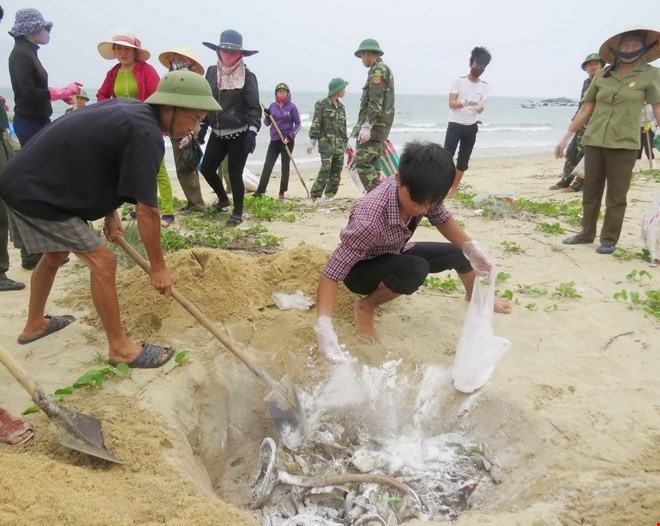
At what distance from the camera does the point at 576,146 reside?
7332 mm

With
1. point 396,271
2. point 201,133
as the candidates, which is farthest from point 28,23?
point 396,271

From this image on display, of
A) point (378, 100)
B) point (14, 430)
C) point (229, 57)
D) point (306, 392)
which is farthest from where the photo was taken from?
point (378, 100)

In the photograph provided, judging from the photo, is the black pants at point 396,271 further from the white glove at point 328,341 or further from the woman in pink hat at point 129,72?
the woman in pink hat at point 129,72

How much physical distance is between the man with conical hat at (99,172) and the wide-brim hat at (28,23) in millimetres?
1956

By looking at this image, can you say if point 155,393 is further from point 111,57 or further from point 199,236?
point 111,57

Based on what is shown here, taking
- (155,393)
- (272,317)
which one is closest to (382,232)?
(272,317)

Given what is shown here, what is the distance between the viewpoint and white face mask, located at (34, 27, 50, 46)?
12.3ft

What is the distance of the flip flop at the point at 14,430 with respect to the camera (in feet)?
6.37

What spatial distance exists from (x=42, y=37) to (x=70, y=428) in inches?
129

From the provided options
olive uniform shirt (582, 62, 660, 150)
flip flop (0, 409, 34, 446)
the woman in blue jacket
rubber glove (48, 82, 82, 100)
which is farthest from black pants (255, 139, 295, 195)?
flip flop (0, 409, 34, 446)

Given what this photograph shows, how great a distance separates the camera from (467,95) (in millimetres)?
6391

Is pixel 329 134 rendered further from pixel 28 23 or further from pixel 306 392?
pixel 306 392

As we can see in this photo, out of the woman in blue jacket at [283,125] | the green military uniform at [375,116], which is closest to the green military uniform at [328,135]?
the woman in blue jacket at [283,125]

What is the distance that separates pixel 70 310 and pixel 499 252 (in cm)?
363
